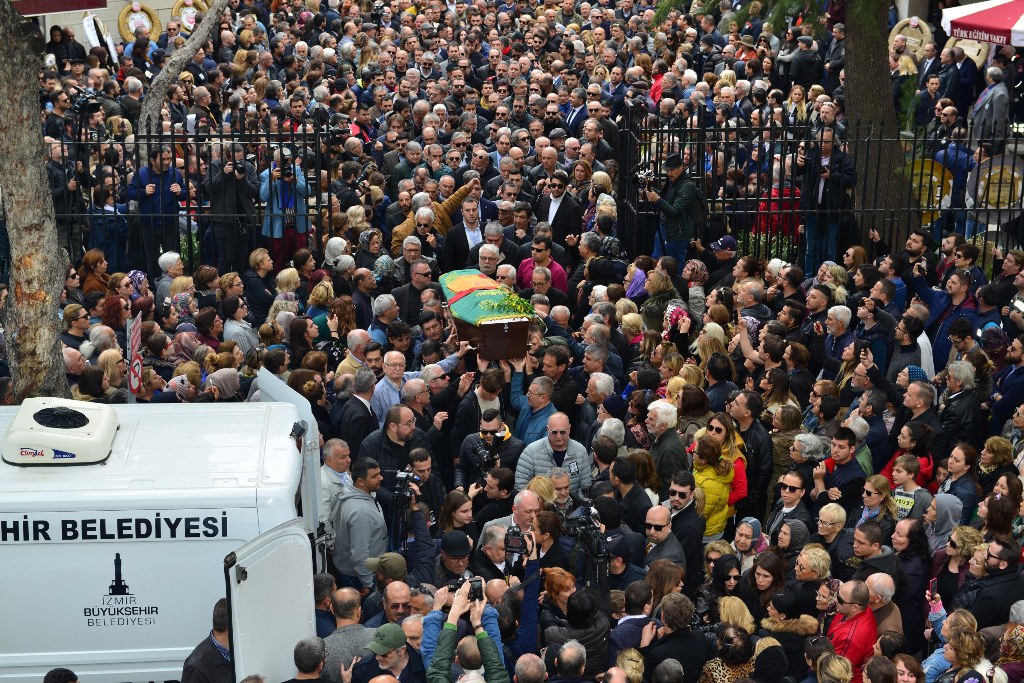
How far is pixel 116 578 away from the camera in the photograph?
283 inches

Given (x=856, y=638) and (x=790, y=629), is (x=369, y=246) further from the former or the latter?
(x=856, y=638)

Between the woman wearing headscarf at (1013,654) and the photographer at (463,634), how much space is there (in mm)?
2684

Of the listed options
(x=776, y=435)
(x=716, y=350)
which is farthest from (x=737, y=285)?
(x=776, y=435)

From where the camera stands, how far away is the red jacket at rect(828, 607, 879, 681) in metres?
8.04

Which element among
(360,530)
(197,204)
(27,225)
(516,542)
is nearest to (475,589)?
(516,542)

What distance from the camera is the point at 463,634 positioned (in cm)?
759

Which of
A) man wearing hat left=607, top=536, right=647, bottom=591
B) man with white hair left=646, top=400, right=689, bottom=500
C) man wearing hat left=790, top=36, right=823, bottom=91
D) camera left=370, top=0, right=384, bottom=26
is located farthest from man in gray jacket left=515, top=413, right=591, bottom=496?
camera left=370, top=0, right=384, bottom=26

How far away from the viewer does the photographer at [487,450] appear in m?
10.2

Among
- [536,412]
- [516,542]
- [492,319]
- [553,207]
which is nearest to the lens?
[516,542]

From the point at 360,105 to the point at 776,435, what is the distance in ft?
39.9

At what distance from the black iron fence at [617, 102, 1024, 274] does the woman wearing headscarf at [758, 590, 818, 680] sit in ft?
23.4

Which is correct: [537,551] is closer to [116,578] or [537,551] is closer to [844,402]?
[116,578]

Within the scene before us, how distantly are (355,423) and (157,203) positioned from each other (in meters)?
5.90

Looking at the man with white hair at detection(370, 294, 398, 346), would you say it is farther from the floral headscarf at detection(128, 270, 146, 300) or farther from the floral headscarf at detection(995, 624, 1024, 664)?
the floral headscarf at detection(995, 624, 1024, 664)
